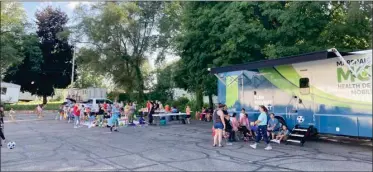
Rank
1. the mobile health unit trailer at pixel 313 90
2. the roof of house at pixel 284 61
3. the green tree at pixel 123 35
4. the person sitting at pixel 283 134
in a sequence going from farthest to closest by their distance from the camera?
the green tree at pixel 123 35 → the person sitting at pixel 283 134 → the roof of house at pixel 284 61 → the mobile health unit trailer at pixel 313 90

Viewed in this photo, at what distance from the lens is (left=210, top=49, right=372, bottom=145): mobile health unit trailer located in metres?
10.7

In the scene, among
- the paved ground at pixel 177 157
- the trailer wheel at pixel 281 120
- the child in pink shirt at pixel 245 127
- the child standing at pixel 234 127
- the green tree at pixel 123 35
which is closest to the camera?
the paved ground at pixel 177 157

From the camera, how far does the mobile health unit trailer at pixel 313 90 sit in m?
10.7

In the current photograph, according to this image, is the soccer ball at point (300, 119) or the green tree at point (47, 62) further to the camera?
the green tree at point (47, 62)

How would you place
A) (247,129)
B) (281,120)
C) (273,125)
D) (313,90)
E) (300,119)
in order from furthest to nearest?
(247,129)
(281,120)
(273,125)
(300,119)
(313,90)

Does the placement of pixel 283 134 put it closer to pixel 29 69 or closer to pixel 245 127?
pixel 245 127

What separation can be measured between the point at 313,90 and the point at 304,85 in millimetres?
466

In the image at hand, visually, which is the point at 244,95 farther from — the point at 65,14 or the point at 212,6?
the point at 65,14

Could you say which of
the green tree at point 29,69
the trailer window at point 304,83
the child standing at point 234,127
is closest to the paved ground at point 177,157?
the child standing at point 234,127

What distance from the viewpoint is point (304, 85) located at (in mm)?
12617

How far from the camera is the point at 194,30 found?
73.6ft

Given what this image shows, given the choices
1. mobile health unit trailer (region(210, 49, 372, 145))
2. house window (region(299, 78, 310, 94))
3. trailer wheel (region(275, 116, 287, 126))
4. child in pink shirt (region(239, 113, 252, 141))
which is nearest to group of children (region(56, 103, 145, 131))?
mobile health unit trailer (region(210, 49, 372, 145))

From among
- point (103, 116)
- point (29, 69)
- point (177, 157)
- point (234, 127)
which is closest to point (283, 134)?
point (234, 127)

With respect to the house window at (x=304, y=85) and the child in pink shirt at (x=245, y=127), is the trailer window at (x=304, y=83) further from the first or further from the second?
the child in pink shirt at (x=245, y=127)
